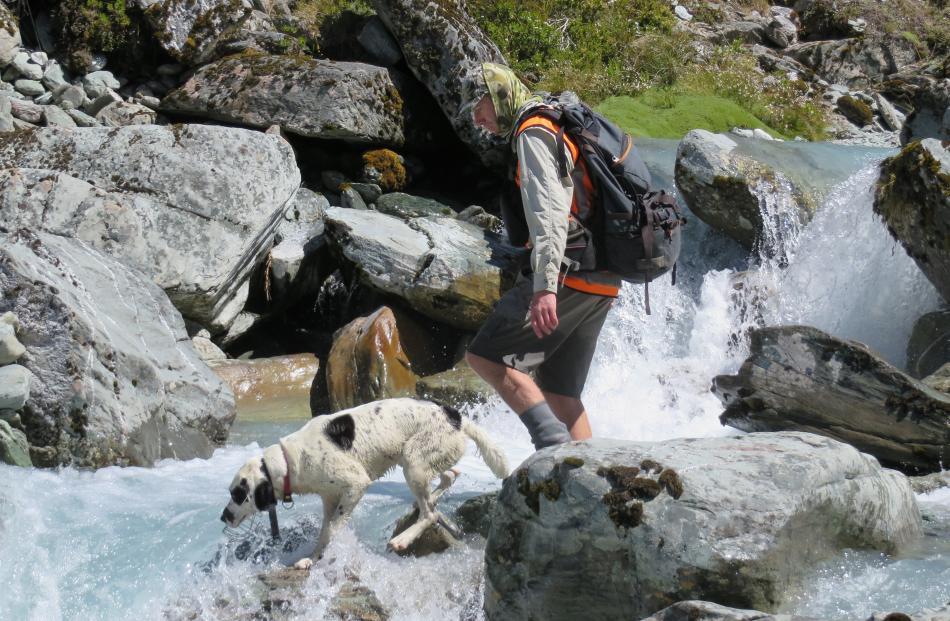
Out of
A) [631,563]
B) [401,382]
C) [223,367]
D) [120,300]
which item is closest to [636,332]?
[401,382]

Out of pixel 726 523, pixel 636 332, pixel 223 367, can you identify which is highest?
pixel 726 523

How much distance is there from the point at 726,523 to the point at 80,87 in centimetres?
1280

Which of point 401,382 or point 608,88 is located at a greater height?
point 608,88

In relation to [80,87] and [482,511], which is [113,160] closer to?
[80,87]

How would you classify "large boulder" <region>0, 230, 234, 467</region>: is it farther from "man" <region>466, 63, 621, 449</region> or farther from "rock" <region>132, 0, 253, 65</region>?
"rock" <region>132, 0, 253, 65</region>

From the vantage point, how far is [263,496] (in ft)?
17.2

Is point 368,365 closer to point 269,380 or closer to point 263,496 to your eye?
point 269,380

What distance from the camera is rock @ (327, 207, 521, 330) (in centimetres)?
1102

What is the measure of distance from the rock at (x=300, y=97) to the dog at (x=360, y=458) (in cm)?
872

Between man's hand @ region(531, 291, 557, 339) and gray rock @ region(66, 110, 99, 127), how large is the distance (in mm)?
10756

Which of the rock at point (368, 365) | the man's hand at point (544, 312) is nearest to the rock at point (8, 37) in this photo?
the rock at point (368, 365)

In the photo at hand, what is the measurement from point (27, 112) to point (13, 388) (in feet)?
24.7

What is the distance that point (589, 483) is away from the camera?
14.6 feet

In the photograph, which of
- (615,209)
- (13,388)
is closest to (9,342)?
(13,388)
